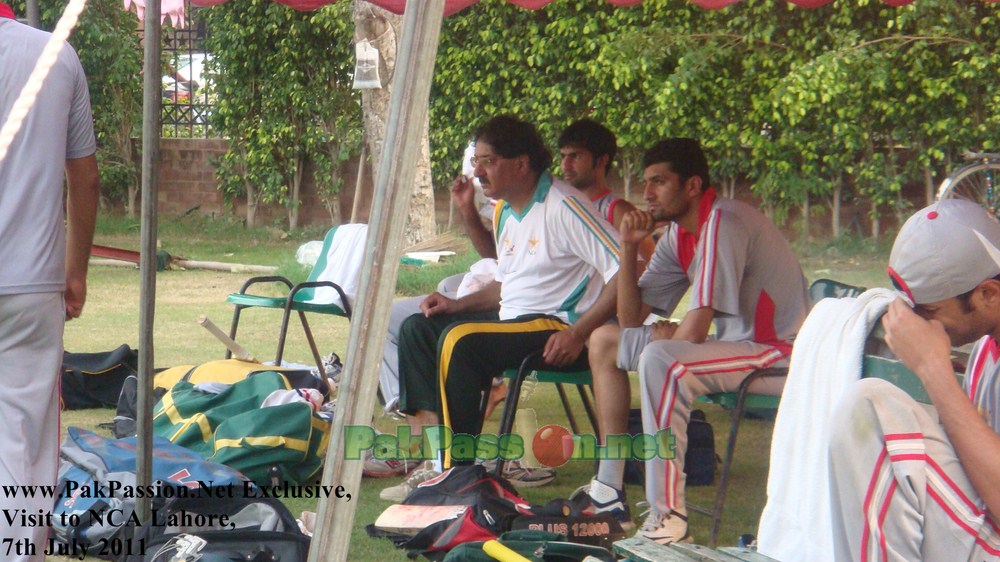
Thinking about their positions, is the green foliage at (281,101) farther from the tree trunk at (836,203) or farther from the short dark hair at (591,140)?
the short dark hair at (591,140)

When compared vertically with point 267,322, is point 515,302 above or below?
above

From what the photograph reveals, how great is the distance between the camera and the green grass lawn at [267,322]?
13.8ft

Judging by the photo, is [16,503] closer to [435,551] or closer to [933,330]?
[435,551]

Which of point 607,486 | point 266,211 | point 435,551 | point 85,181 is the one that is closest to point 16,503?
point 85,181

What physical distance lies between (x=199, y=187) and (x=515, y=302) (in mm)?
11445

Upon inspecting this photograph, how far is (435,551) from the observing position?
3.43 meters

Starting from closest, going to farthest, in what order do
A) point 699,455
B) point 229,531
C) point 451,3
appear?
point 229,531 → point 699,455 → point 451,3

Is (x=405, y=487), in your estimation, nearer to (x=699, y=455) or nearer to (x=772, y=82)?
(x=699, y=455)

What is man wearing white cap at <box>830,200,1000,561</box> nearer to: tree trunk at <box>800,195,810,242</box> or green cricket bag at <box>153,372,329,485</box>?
green cricket bag at <box>153,372,329,485</box>

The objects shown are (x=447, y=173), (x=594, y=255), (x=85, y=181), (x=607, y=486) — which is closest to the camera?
(x=85, y=181)

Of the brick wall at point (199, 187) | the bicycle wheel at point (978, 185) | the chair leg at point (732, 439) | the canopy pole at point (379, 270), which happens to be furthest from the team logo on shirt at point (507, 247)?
the brick wall at point (199, 187)

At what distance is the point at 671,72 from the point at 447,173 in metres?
2.97

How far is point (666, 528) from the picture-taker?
356 centimetres

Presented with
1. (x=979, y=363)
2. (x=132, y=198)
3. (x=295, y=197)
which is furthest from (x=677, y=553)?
(x=132, y=198)
